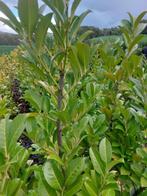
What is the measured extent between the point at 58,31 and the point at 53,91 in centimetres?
19

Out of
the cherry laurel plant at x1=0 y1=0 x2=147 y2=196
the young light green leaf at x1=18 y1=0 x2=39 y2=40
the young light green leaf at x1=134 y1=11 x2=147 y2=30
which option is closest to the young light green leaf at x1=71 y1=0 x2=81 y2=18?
the cherry laurel plant at x1=0 y1=0 x2=147 y2=196

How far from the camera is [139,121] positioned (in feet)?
4.75

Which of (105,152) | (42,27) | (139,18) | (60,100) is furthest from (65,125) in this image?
(139,18)

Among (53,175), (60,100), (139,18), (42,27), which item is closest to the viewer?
(53,175)

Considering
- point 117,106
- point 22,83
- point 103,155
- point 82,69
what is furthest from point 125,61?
point 22,83

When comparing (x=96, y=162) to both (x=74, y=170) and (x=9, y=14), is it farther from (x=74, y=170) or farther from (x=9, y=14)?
(x=9, y=14)

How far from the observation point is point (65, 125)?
1184 mm

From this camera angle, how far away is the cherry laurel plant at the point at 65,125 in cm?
96

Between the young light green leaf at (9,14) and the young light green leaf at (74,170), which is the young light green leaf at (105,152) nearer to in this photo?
the young light green leaf at (74,170)

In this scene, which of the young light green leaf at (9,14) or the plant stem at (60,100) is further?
the plant stem at (60,100)

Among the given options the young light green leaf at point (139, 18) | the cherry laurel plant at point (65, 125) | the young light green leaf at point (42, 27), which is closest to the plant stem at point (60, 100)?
the cherry laurel plant at point (65, 125)

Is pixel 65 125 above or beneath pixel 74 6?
beneath

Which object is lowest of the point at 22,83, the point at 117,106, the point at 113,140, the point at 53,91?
the point at 22,83

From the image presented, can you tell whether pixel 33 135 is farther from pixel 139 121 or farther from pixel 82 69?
pixel 139 121
